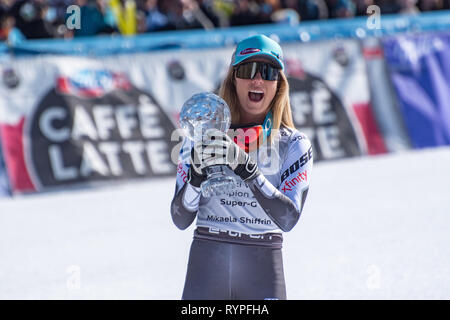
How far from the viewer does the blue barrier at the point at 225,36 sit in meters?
Result: 9.70

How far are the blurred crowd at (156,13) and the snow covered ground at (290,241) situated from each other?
2568 mm

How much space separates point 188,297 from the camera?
3262 mm

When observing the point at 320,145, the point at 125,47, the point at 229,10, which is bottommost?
the point at 320,145

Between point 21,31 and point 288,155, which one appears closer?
point 288,155

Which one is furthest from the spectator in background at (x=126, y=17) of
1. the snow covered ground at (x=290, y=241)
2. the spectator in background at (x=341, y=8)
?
the spectator in background at (x=341, y=8)

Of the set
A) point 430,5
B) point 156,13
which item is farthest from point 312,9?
point 156,13

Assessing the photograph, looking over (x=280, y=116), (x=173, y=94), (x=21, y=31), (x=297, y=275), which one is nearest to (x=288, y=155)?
(x=280, y=116)

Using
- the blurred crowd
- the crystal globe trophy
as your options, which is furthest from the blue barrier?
the crystal globe trophy

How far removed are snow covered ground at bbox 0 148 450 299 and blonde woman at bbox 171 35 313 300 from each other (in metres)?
1.93

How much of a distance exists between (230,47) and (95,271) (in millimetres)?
5166

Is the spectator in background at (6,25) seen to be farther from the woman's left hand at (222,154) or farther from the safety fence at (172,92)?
the woman's left hand at (222,154)

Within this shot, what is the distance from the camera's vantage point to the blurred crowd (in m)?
10.4

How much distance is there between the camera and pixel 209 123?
3.01 metres

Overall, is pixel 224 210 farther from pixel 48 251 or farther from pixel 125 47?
pixel 125 47
